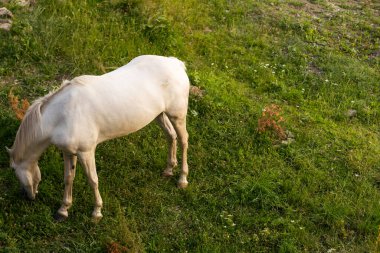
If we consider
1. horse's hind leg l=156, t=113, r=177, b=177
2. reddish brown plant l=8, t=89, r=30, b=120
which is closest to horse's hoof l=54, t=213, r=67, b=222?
horse's hind leg l=156, t=113, r=177, b=177

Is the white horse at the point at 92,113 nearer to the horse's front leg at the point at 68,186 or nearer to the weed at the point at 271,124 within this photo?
the horse's front leg at the point at 68,186

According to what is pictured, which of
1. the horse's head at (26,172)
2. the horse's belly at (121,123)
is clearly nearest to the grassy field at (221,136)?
the horse's head at (26,172)

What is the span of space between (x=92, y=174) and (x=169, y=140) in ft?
4.40

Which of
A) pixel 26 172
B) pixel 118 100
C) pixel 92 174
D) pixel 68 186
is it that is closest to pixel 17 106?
pixel 26 172

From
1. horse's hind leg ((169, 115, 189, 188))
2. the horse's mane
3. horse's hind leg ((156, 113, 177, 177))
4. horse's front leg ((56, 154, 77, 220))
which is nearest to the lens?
the horse's mane

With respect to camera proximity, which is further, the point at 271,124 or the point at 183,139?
the point at 271,124

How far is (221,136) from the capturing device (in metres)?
7.12

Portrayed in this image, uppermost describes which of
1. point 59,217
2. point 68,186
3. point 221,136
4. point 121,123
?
point 121,123

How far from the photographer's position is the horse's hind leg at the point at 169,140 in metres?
6.15

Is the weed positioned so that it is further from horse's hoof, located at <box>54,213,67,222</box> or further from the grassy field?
horse's hoof, located at <box>54,213,67,222</box>

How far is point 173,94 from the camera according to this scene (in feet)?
18.5

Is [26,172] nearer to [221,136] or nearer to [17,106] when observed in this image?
[17,106]

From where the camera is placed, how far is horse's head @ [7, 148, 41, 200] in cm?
514

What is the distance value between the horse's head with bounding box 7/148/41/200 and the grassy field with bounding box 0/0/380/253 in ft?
1.13
